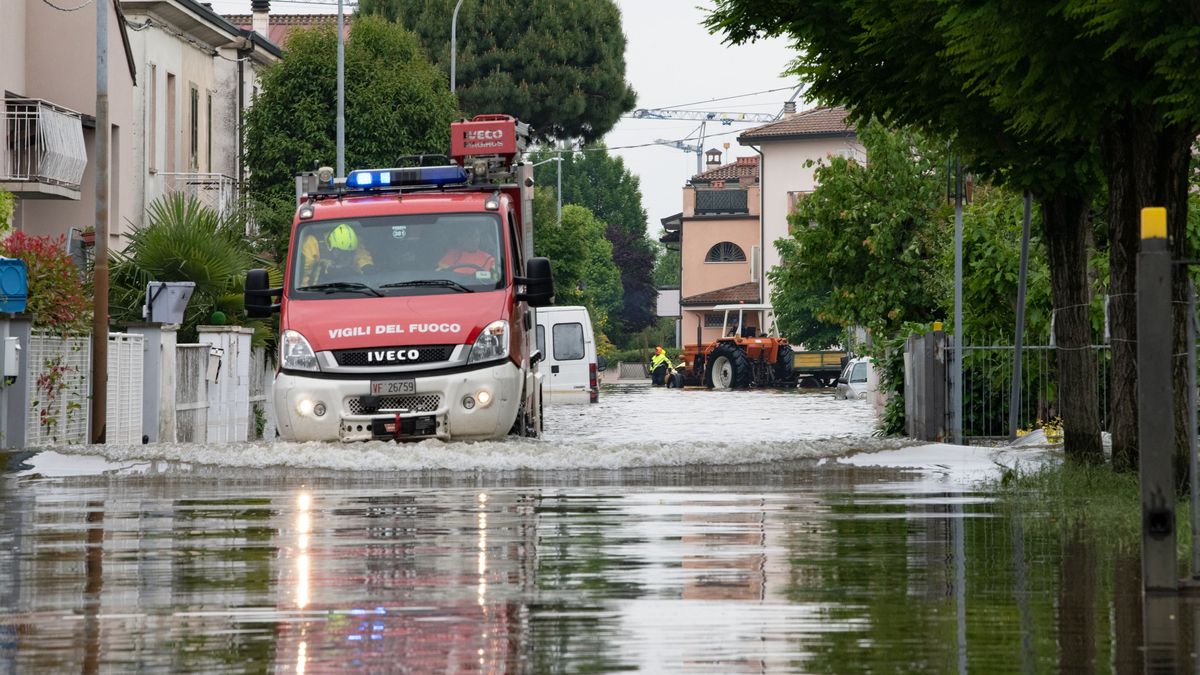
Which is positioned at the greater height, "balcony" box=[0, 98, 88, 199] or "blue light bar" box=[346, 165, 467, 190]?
"balcony" box=[0, 98, 88, 199]

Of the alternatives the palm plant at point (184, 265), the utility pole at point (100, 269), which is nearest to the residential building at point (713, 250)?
the palm plant at point (184, 265)

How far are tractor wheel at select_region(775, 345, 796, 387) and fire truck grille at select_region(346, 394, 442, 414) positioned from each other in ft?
170

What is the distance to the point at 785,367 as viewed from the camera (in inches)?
2849

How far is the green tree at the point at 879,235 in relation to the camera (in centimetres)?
3597

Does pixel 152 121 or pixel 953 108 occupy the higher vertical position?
pixel 152 121

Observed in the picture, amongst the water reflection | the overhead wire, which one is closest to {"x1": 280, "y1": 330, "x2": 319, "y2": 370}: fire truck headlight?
the water reflection

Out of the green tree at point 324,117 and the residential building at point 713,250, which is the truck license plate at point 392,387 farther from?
the residential building at point 713,250

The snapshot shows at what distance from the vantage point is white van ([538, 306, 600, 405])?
49562mm

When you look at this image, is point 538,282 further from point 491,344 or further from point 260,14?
point 260,14

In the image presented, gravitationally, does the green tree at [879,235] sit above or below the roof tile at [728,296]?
below

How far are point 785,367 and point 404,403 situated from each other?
5287 centimetres

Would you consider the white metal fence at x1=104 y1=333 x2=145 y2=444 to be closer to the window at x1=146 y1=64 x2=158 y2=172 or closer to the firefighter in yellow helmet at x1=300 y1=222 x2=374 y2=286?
the firefighter in yellow helmet at x1=300 y1=222 x2=374 y2=286

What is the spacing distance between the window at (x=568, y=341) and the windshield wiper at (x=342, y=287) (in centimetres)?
2886

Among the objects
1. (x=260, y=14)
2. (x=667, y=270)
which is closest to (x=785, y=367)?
(x=260, y=14)
